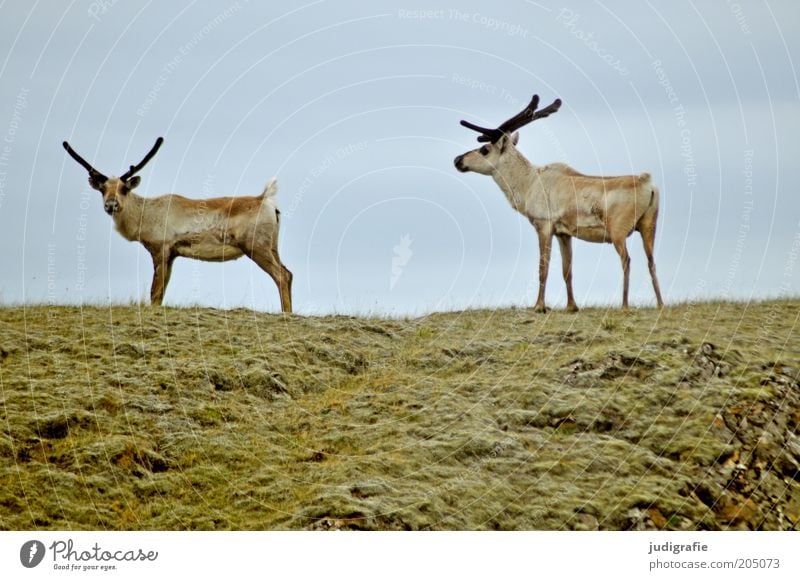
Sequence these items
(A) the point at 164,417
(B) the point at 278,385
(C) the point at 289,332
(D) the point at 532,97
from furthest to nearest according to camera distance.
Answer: (D) the point at 532,97 < (C) the point at 289,332 < (B) the point at 278,385 < (A) the point at 164,417

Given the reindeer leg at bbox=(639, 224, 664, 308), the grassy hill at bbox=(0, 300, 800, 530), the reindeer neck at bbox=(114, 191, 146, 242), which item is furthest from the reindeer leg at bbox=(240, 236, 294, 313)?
the reindeer leg at bbox=(639, 224, 664, 308)

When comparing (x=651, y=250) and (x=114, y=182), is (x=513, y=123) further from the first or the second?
(x=114, y=182)

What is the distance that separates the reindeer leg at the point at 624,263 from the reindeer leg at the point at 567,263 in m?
1.01

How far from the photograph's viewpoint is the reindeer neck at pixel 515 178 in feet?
82.2

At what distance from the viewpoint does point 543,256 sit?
77.6 feet

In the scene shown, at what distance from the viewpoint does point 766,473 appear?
16.0 m

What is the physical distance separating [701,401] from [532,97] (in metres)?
10.2

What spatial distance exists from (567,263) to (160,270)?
8.26 meters

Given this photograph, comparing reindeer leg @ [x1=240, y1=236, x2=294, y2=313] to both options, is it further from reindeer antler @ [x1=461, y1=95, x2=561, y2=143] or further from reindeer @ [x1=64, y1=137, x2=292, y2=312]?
reindeer antler @ [x1=461, y1=95, x2=561, y2=143]

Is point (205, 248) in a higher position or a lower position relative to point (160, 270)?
higher

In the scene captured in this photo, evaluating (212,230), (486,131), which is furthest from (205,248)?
(486,131)

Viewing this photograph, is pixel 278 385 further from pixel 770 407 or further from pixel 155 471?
pixel 770 407

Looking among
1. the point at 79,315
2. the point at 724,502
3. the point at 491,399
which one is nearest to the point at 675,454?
the point at 724,502

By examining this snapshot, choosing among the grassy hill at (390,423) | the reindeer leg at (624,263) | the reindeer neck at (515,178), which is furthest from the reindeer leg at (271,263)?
the reindeer leg at (624,263)
